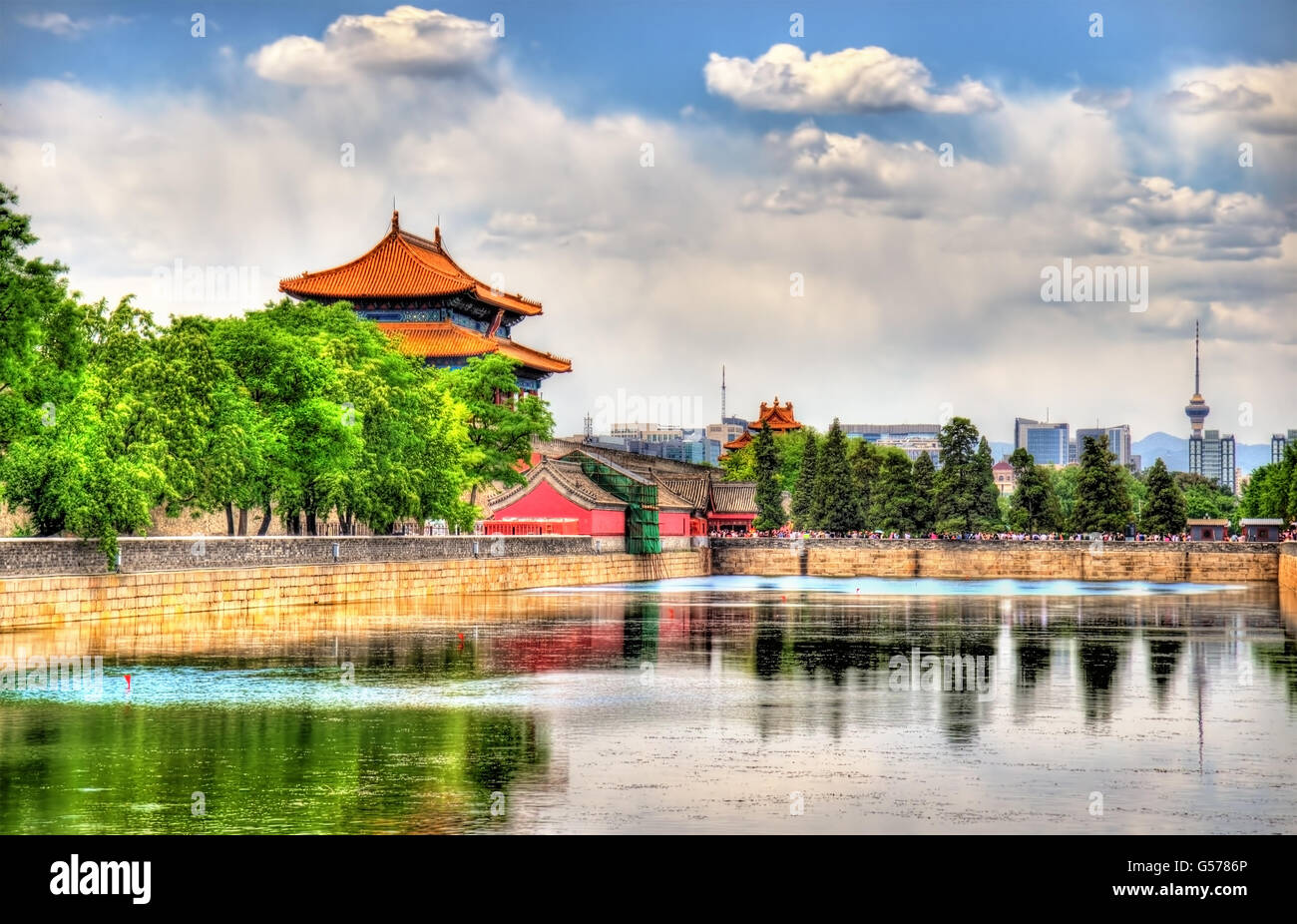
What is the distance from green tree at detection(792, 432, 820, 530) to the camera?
104688 mm

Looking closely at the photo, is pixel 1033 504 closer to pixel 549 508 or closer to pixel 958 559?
pixel 958 559

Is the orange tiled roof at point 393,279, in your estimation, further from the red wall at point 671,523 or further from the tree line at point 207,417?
the tree line at point 207,417

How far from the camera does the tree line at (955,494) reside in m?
97.5

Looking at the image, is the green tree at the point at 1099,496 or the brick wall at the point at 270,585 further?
the green tree at the point at 1099,496

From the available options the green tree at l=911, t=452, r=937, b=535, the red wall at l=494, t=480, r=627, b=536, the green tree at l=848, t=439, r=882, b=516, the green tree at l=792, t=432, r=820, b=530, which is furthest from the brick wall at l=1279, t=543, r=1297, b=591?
the red wall at l=494, t=480, r=627, b=536

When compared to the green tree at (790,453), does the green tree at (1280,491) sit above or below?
below

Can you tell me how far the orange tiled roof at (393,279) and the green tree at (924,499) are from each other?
28.3 metres

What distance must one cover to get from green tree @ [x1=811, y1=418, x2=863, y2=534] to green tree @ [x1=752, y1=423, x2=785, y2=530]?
13.5ft

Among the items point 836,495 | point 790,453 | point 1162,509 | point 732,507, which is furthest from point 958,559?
point 790,453

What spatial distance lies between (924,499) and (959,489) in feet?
7.75

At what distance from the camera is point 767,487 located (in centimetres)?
10919

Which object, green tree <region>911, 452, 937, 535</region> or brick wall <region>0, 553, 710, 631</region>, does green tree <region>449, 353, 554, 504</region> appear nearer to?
brick wall <region>0, 553, 710, 631</region>

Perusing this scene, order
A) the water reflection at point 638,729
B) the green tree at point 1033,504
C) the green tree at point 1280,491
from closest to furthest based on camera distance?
the water reflection at point 638,729, the green tree at point 1280,491, the green tree at point 1033,504

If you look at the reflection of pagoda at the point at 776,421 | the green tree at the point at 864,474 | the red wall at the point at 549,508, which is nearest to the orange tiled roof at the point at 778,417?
the reflection of pagoda at the point at 776,421
